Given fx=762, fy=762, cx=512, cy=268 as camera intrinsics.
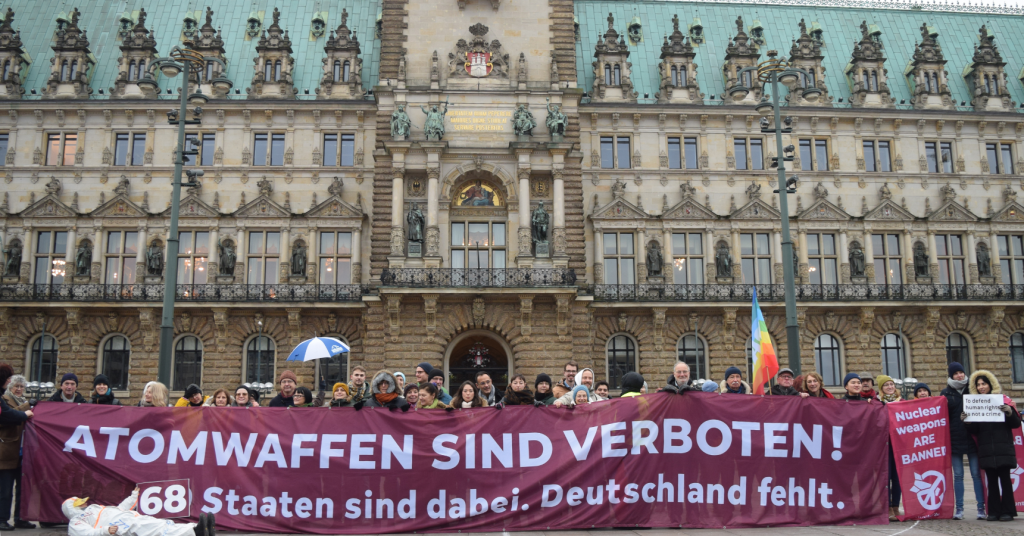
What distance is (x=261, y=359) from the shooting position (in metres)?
30.1

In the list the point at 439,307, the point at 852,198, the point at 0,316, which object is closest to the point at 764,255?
the point at 852,198

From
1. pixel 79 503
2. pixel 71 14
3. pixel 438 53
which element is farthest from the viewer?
pixel 71 14

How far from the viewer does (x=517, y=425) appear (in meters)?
10.4

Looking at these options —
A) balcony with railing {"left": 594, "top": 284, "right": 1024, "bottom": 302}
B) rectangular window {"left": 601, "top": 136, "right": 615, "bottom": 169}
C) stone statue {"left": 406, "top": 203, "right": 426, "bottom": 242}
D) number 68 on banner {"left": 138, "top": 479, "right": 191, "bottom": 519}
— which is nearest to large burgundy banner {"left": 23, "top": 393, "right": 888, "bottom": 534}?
number 68 on banner {"left": 138, "top": 479, "right": 191, "bottom": 519}

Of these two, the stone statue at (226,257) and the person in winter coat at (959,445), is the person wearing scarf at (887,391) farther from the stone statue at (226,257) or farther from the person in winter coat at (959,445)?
the stone statue at (226,257)

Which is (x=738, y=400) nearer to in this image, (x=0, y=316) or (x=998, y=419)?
(x=998, y=419)

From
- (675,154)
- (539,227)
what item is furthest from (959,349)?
(539,227)

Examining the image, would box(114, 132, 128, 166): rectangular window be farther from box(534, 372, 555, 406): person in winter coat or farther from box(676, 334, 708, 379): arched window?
box(534, 372, 555, 406): person in winter coat

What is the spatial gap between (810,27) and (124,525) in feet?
124

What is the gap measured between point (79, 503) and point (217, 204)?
23.5 meters

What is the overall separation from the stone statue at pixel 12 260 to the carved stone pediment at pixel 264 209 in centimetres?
922

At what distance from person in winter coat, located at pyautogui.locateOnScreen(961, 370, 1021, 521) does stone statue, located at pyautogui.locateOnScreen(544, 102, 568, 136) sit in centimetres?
2030

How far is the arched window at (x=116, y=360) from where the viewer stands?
29938 millimetres

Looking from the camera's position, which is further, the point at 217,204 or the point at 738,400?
the point at 217,204
